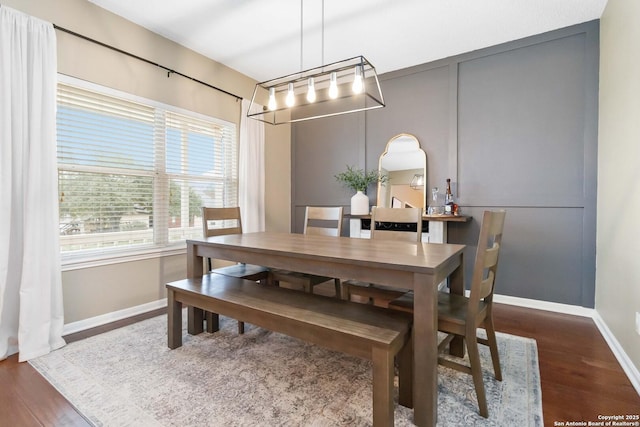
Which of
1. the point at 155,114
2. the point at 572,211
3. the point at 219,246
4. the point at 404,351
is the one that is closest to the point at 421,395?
the point at 404,351

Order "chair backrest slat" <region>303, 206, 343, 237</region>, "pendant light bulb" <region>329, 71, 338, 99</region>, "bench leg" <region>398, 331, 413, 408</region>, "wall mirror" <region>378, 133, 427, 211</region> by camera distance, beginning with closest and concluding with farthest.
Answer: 1. "bench leg" <region>398, 331, 413, 408</region>
2. "pendant light bulb" <region>329, 71, 338, 99</region>
3. "chair backrest slat" <region>303, 206, 343, 237</region>
4. "wall mirror" <region>378, 133, 427, 211</region>

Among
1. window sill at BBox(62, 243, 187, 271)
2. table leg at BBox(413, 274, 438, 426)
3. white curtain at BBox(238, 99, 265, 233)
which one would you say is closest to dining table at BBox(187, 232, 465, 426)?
table leg at BBox(413, 274, 438, 426)

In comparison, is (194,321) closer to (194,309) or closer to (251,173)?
(194,309)

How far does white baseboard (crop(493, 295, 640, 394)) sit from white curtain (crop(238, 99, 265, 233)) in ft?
9.99

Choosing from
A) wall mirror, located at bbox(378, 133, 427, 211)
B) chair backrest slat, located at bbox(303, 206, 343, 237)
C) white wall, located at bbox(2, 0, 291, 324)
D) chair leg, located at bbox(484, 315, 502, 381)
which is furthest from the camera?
wall mirror, located at bbox(378, 133, 427, 211)

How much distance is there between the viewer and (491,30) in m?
3.02

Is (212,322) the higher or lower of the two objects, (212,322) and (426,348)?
the lower

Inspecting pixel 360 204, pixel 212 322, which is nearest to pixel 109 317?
pixel 212 322

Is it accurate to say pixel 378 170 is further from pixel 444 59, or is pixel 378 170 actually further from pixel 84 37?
pixel 84 37

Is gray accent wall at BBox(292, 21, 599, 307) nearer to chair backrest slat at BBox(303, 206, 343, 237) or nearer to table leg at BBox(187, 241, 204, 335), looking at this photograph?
chair backrest slat at BBox(303, 206, 343, 237)

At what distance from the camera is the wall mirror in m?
3.74

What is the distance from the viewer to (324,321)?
1551mm

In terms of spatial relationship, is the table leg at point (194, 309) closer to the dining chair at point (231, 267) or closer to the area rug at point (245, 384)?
the area rug at point (245, 384)

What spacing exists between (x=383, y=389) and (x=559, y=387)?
46.6 inches
